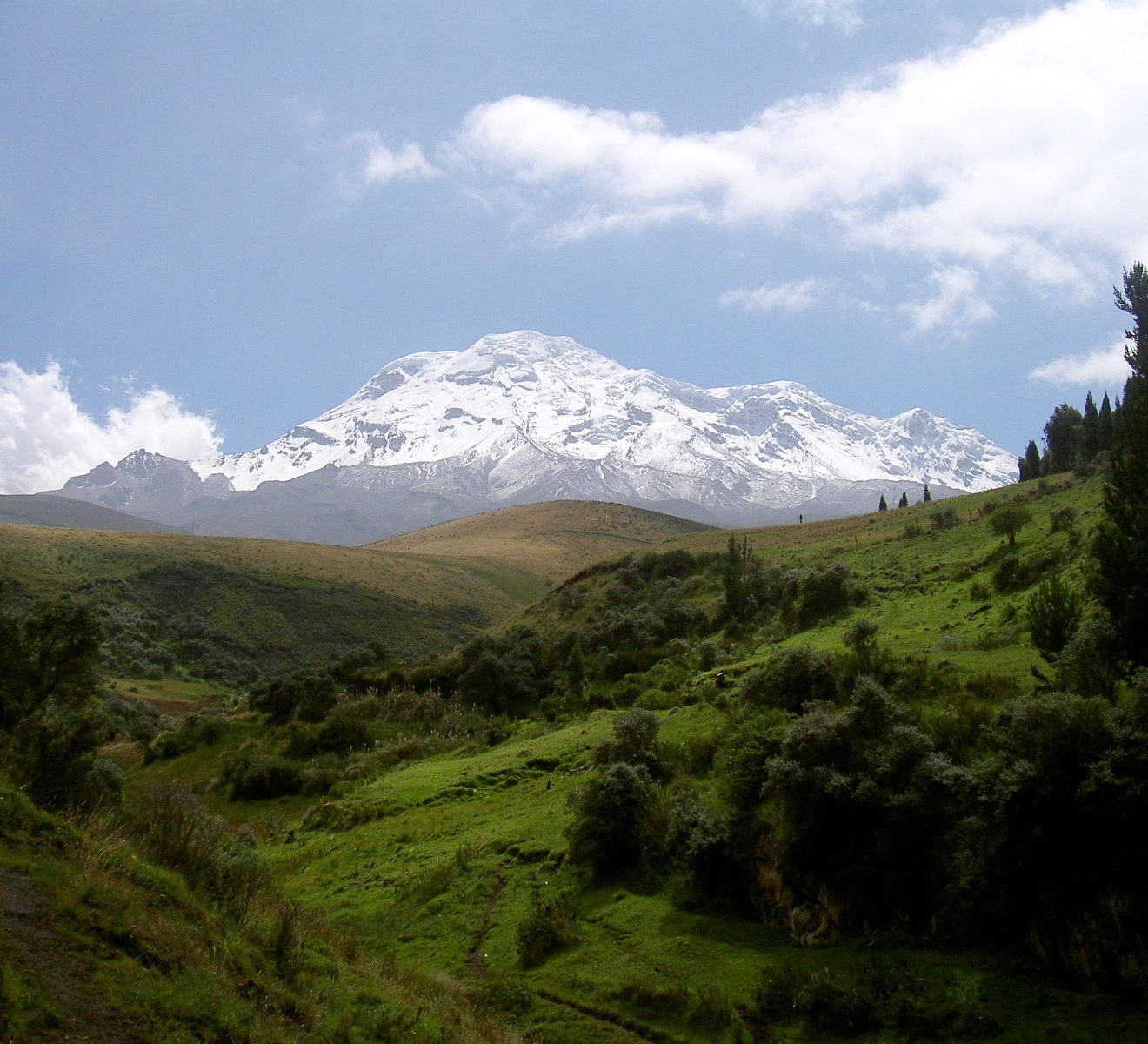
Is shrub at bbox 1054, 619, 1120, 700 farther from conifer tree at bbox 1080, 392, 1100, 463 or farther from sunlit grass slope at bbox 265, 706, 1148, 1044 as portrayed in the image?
conifer tree at bbox 1080, 392, 1100, 463

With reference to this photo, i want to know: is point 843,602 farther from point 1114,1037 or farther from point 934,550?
point 1114,1037

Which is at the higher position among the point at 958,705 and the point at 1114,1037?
the point at 958,705

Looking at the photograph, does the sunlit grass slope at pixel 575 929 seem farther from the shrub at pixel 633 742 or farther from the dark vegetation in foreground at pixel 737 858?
the shrub at pixel 633 742

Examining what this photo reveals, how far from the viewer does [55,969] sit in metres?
8.55

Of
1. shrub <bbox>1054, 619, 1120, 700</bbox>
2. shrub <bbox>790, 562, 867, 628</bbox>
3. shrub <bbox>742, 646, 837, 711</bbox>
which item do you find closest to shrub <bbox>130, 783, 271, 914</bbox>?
shrub <bbox>742, 646, 837, 711</bbox>

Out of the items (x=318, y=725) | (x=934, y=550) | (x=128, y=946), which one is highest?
(x=934, y=550)

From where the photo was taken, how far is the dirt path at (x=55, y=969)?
7902 millimetres

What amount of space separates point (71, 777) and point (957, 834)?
1644 centimetres

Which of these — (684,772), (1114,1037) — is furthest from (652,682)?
(1114,1037)

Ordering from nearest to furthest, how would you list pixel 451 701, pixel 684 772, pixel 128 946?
pixel 128 946, pixel 684 772, pixel 451 701

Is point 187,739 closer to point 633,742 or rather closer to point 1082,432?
point 633,742

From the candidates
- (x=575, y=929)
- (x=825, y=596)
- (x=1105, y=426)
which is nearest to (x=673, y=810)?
(x=575, y=929)

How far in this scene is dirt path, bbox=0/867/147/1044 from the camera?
25.9 feet

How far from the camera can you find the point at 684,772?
1961 cm
